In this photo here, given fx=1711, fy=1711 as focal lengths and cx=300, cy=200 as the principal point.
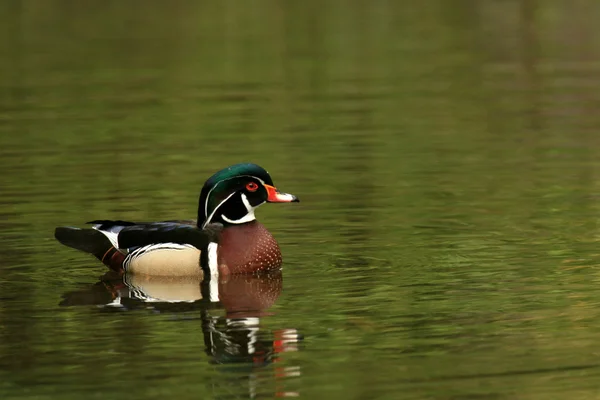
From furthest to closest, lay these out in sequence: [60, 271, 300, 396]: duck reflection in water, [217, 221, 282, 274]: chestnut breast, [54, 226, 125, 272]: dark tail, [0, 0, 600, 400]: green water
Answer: [54, 226, 125, 272]: dark tail, [217, 221, 282, 274]: chestnut breast, [60, 271, 300, 396]: duck reflection in water, [0, 0, 600, 400]: green water

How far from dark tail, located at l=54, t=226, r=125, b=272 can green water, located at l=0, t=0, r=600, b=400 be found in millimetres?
265

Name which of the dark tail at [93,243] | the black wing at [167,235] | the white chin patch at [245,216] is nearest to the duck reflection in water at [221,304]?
the dark tail at [93,243]

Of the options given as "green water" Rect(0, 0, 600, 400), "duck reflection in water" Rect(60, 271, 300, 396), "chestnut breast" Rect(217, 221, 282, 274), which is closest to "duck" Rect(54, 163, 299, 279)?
"chestnut breast" Rect(217, 221, 282, 274)

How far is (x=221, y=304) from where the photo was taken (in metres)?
12.4

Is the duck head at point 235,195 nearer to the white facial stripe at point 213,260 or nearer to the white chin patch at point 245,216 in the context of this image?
the white chin patch at point 245,216

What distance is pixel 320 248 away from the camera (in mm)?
14133

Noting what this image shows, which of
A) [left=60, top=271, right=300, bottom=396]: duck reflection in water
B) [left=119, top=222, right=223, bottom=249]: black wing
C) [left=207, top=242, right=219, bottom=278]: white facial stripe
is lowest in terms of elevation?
[left=60, top=271, right=300, bottom=396]: duck reflection in water

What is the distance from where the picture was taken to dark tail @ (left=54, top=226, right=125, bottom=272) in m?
13.7

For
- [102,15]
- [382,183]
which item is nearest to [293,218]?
[382,183]

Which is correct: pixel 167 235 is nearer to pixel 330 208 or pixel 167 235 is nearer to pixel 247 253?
pixel 247 253

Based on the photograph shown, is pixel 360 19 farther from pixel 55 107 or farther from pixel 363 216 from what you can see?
pixel 363 216

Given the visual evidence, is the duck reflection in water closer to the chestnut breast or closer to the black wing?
the chestnut breast

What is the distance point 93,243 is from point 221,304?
5.84ft

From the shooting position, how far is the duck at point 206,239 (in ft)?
44.1
